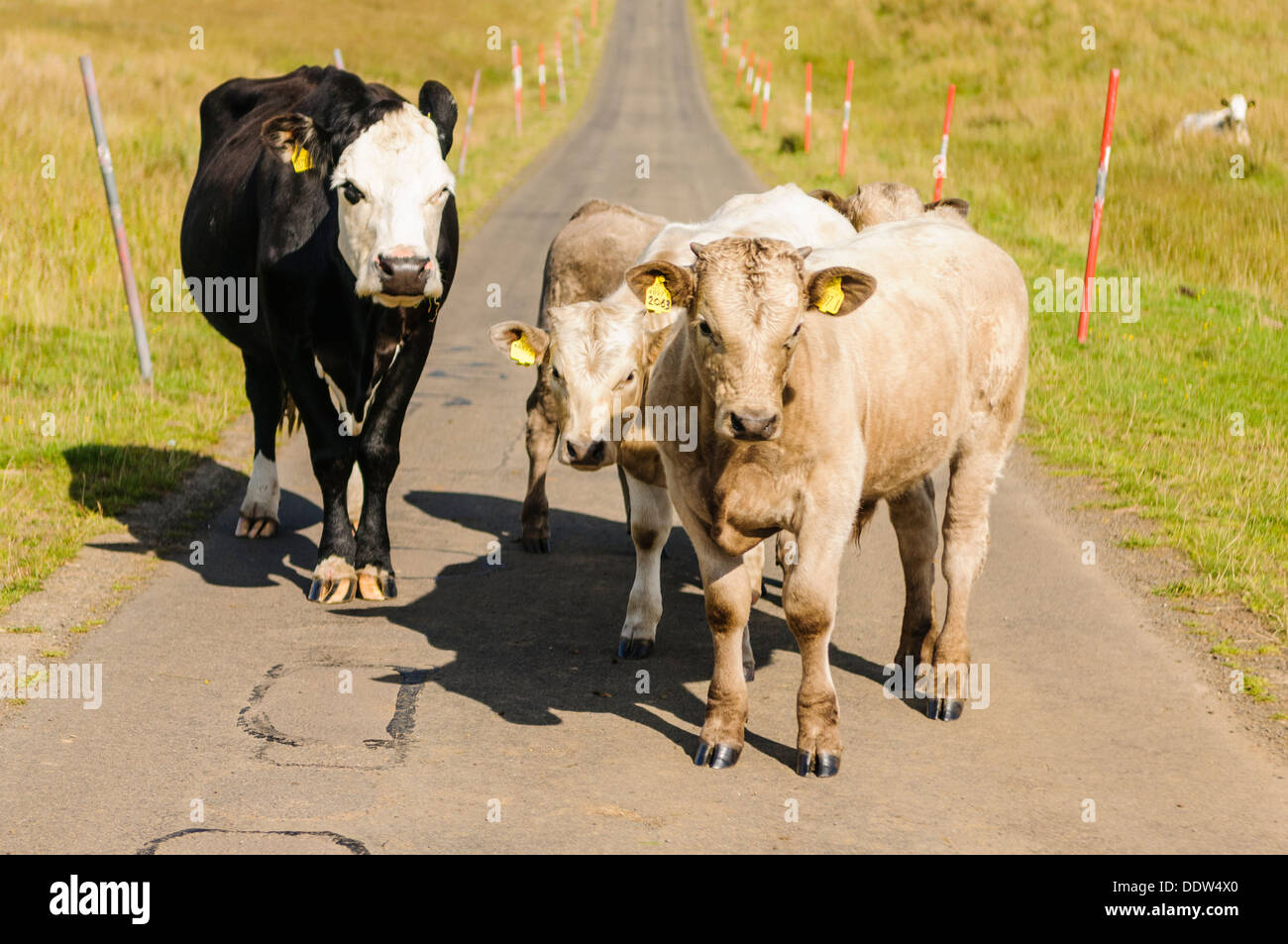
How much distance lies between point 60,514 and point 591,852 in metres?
5.11

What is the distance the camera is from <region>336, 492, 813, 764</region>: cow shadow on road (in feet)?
19.6

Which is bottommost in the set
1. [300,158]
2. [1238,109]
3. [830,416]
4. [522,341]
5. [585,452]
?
[585,452]

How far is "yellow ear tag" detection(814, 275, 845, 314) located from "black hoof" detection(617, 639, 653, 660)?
6.96 ft

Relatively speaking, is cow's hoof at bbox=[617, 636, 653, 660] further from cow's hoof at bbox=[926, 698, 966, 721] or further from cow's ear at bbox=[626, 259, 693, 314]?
cow's ear at bbox=[626, 259, 693, 314]

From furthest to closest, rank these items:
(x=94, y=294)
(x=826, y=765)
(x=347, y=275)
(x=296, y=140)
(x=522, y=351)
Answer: (x=94, y=294), (x=347, y=275), (x=296, y=140), (x=522, y=351), (x=826, y=765)

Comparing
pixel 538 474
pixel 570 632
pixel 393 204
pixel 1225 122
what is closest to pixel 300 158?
pixel 393 204

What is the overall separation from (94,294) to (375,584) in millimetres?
7637

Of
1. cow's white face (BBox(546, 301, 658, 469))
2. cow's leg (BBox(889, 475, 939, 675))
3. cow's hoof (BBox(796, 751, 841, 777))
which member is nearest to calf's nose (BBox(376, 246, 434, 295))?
cow's white face (BBox(546, 301, 658, 469))

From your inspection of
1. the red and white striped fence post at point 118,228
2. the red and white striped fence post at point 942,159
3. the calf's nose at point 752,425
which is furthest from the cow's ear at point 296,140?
the red and white striped fence post at point 942,159

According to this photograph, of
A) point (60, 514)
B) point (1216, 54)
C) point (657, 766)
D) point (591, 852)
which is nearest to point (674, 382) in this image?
point (657, 766)

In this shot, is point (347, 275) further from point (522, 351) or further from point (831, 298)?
point (831, 298)

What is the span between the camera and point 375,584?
7.39 metres

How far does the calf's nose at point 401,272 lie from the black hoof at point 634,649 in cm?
191

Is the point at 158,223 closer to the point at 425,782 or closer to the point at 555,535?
the point at 555,535
